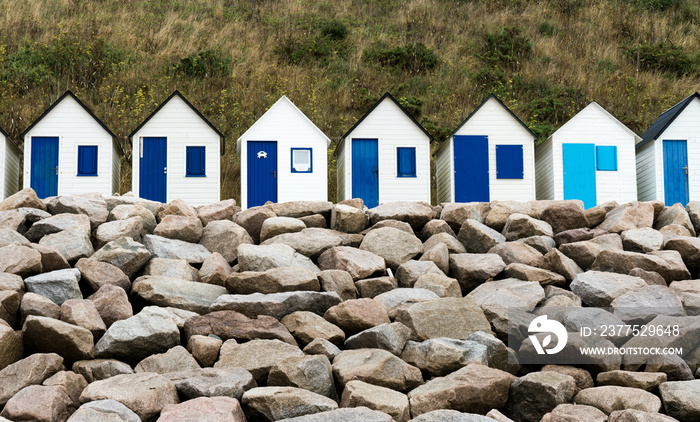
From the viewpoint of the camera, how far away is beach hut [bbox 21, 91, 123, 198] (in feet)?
50.4

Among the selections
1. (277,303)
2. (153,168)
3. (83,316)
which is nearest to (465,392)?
(277,303)

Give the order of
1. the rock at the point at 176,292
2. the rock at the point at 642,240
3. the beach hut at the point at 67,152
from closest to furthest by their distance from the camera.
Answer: the rock at the point at 176,292, the rock at the point at 642,240, the beach hut at the point at 67,152

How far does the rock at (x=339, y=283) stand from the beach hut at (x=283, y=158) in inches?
252

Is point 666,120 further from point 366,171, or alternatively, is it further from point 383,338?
point 383,338

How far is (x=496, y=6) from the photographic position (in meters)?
34.9

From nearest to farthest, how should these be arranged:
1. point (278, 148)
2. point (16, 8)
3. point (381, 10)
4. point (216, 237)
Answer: point (216, 237) < point (278, 148) < point (16, 8) < point (381, 10)

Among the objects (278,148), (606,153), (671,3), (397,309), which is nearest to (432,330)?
(397,309)

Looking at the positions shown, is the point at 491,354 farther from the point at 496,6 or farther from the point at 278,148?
the point at 496,6

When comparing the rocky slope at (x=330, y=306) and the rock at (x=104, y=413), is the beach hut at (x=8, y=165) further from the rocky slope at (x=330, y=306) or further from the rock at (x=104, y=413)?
the rock at (x=104, y=413)

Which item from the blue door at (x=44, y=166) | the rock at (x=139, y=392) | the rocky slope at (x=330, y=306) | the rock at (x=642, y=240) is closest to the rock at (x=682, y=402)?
the rocky slope at (x=330, y=306)

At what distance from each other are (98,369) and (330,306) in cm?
270

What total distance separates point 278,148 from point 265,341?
8609 mm

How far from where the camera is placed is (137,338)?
23.8 ft

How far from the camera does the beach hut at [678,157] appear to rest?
15.9 m
